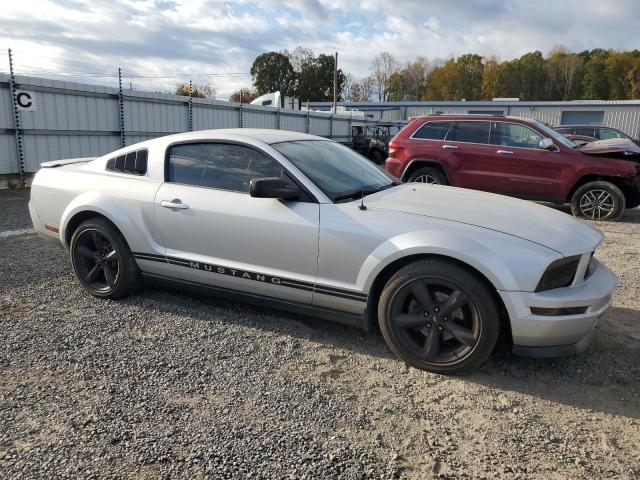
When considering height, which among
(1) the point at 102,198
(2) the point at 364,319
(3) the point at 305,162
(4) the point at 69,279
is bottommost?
(4) the point at 69,279

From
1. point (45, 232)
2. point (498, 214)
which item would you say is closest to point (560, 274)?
point (498, 214)

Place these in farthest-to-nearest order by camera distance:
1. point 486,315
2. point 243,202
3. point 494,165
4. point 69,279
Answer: point 494,165 → point 69,279 → point 243,202 → point 486,315

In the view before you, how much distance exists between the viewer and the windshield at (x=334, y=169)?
3570mm

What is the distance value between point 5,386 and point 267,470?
5.84 ft

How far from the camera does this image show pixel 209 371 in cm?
314

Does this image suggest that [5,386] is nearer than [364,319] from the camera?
Yes

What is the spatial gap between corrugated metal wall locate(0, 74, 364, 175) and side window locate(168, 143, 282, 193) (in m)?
8.18

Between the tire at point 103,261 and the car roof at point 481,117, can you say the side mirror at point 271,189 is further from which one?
the car roof at point 481,117

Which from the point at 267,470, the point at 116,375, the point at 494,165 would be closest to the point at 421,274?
the point at 267,470

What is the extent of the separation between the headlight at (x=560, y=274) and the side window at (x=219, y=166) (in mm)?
1898

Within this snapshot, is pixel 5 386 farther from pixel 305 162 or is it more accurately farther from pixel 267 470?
pixel 305 162

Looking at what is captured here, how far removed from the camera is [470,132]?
8.91 meters

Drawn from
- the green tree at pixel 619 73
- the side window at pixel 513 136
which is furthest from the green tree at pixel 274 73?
the side window at pixel 513 136

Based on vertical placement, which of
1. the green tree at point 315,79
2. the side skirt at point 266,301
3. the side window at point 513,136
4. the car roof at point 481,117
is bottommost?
the side skirt at point 266,301
